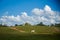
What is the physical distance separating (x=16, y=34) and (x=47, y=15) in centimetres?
106

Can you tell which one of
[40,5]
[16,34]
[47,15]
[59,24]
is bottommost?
[16,34]

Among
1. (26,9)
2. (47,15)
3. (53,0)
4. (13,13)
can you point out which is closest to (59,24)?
(47,15)

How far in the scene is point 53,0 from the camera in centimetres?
420

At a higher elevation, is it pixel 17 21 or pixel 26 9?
pixel 26 9

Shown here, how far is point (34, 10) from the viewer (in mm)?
4062

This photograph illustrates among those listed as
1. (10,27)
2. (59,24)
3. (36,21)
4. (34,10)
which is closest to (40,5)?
(34,10)

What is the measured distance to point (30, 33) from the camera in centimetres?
400

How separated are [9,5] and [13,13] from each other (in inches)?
10.4

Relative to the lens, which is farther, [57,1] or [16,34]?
[57,1]

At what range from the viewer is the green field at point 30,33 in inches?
153

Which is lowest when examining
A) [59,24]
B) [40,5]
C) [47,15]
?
[59,24]

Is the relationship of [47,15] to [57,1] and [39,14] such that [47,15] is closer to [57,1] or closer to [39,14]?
[39,14]

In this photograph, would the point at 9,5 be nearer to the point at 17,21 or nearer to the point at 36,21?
the point at 17,21

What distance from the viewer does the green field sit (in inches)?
153
